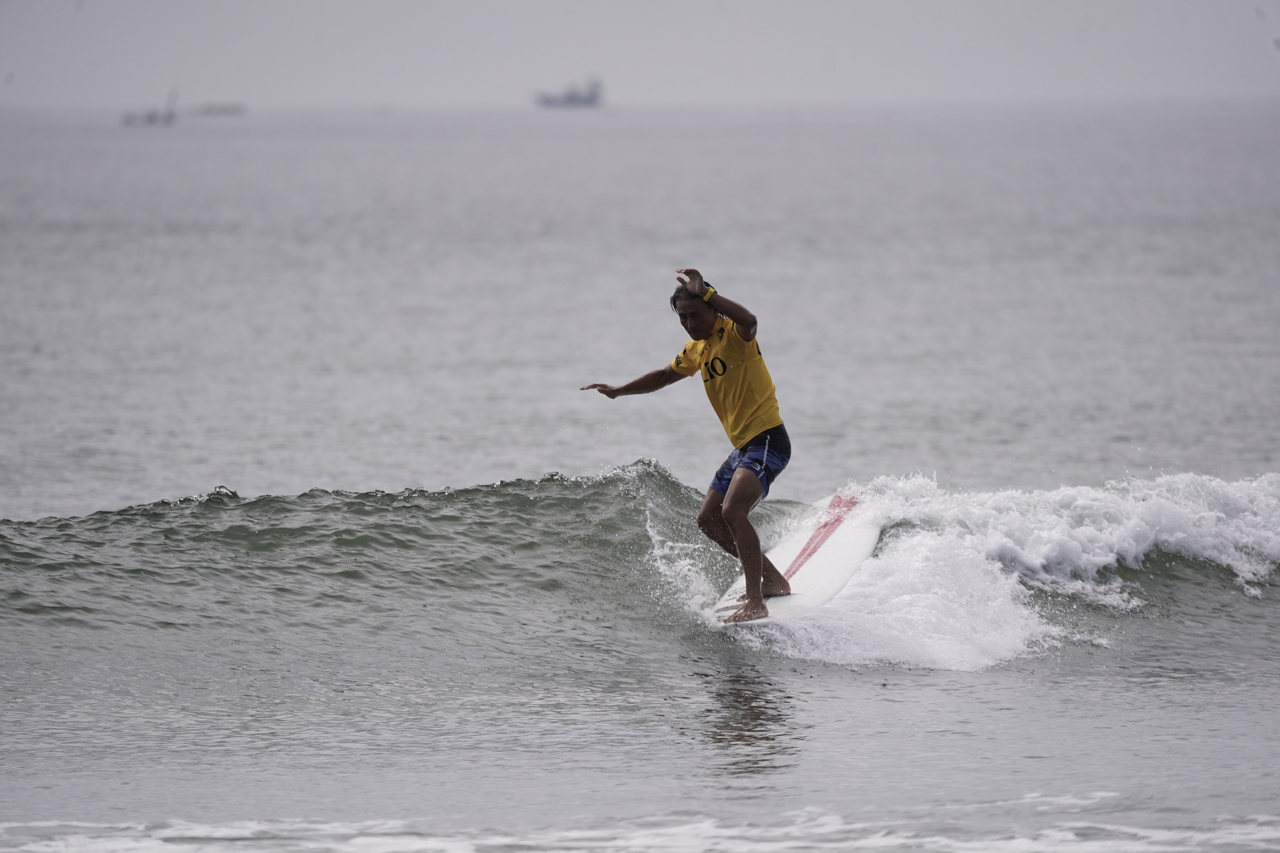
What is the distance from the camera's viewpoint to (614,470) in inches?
449

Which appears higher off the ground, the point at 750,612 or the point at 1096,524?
the point at 1096,524

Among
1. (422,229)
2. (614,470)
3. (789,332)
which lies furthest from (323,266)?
(614,470)

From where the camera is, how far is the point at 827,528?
10.0m

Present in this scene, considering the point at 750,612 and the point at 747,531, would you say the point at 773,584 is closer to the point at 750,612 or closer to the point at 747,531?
the point at 750,612

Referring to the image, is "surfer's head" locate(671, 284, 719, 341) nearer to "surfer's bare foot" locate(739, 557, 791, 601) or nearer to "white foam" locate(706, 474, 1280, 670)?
"surfer's bare foot" locate(739, 557, 791, 601)

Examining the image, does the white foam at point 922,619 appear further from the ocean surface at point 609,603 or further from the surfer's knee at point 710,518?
the surfer's knee at point 710,518

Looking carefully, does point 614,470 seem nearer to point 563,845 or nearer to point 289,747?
point 289,747

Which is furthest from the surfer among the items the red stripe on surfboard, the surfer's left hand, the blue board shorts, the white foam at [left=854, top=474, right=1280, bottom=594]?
the white foam at [left=854, top=474, right=1280, bottom=594]

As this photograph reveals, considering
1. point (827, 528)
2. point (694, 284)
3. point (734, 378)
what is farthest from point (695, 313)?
point (827, 528)

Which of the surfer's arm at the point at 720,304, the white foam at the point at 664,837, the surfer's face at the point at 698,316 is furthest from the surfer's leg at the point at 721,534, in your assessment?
the white foam at the point at 664,837

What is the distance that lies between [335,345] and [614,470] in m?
14.7

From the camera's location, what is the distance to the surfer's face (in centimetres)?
779

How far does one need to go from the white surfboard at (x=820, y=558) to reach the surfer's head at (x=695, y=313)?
5.88 feet

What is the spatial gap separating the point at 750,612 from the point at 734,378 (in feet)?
4.74
